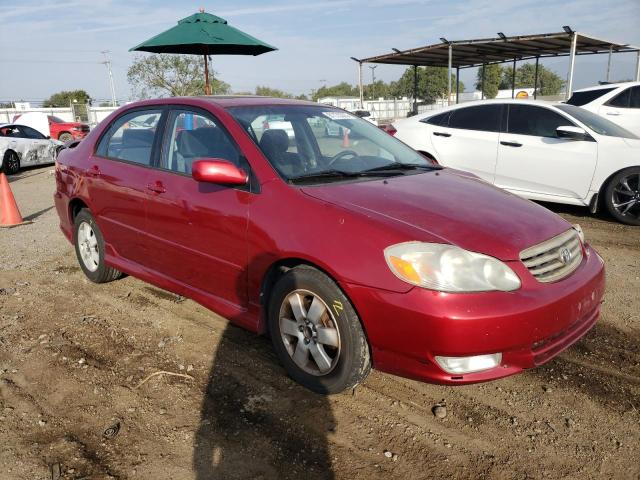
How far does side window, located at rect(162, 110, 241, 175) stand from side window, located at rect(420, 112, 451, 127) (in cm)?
486

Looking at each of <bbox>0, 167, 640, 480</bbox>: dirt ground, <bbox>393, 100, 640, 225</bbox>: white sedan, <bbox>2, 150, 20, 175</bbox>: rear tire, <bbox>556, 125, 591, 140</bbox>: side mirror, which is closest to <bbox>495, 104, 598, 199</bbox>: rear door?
<bbox>393, 100, 640, 225</bbox>: white sedan

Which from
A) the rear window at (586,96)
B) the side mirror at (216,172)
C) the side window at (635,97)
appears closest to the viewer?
the side mirror at (216,172)

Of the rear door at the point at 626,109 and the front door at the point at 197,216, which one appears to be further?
the rear door at the point at 626,109

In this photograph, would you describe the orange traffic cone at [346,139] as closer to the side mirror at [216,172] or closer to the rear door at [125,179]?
the side mirror at [216,172]

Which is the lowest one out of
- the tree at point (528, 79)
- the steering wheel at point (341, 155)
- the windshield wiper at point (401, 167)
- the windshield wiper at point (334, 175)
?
the tree at point (528, 79)

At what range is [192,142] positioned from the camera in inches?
141

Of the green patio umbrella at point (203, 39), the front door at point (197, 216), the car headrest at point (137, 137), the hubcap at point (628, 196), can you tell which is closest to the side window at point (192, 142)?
the front door at point (197, 216)

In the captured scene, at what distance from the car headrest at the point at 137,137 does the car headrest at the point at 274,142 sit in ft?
3.42

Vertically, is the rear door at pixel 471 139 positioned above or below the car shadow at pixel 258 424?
above

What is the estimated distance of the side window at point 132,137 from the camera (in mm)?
3883

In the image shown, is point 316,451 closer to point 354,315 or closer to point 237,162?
point 354,315

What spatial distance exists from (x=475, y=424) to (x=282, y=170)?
1.73m

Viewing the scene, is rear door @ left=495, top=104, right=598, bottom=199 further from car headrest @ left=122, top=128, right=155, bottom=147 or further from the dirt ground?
car headrest @ left=122, top=128, right=155, bottom=147

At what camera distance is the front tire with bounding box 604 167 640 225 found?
6.27 metres
